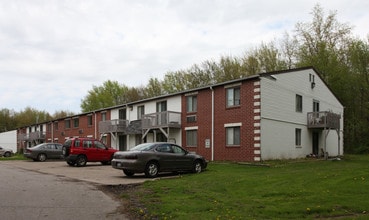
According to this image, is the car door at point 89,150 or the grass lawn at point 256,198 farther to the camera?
the car door at point 89,150

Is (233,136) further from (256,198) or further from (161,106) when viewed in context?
(256,198)

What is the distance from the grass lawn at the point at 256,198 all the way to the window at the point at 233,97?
10856 millimetres

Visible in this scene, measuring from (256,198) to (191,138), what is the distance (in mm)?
17690

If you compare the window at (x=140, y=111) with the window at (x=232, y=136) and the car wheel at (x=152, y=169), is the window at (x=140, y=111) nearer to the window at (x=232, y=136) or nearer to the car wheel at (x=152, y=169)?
the window at (x=232, y=136)

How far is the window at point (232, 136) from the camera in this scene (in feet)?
76.8

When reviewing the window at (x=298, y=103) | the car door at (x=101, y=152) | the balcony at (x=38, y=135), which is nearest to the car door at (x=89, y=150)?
the car door at (x=101, y=152)

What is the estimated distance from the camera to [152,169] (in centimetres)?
1628

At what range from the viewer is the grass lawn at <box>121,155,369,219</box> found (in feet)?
24.9

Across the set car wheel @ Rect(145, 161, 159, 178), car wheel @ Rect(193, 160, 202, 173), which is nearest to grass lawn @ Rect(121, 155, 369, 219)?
car wheel @ Rect(145, 161, 159, 178)

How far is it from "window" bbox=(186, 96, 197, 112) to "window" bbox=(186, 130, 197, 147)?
61.8 inches

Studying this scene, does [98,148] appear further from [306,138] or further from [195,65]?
[195,65]

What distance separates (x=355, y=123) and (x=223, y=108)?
2398 cm

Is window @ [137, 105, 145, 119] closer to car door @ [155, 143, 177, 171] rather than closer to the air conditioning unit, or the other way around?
the air conditioning unit

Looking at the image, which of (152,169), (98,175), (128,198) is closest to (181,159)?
(152,169)
